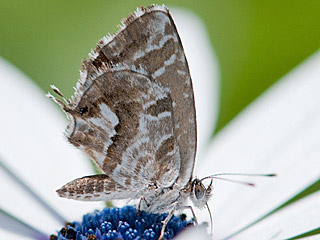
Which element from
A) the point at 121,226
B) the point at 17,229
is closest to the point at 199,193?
the point at 121,226

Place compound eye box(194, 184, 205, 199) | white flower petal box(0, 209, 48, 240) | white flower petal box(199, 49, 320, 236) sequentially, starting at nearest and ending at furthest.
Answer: compound eye box(194, 184, 205, 199), white flower petal box(0, 209, 48, 240), white flower petal box(199, 49, 320, 236)

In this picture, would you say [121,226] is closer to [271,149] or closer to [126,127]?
[126,127]

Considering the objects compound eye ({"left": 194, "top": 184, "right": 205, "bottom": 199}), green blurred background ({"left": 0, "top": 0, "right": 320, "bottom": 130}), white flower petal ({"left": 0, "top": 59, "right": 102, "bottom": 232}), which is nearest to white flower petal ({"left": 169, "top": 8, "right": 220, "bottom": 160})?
green blurred background ({"left": 0, "top": 0, "right": 320, "bottom": 130})

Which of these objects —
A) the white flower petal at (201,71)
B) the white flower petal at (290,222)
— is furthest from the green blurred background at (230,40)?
the white flower petal at (290,222)

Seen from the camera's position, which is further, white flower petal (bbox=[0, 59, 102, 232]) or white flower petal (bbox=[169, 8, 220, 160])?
white flower petal (bbox=[169, 8, 220, 160])

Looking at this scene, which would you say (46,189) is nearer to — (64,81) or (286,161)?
(64,81)

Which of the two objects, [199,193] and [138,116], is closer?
[138,116]

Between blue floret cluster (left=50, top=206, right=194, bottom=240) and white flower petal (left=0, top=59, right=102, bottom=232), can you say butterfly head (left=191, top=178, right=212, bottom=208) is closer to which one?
blue floret cluster (left=50, top=206, right=194, bottom=240)
